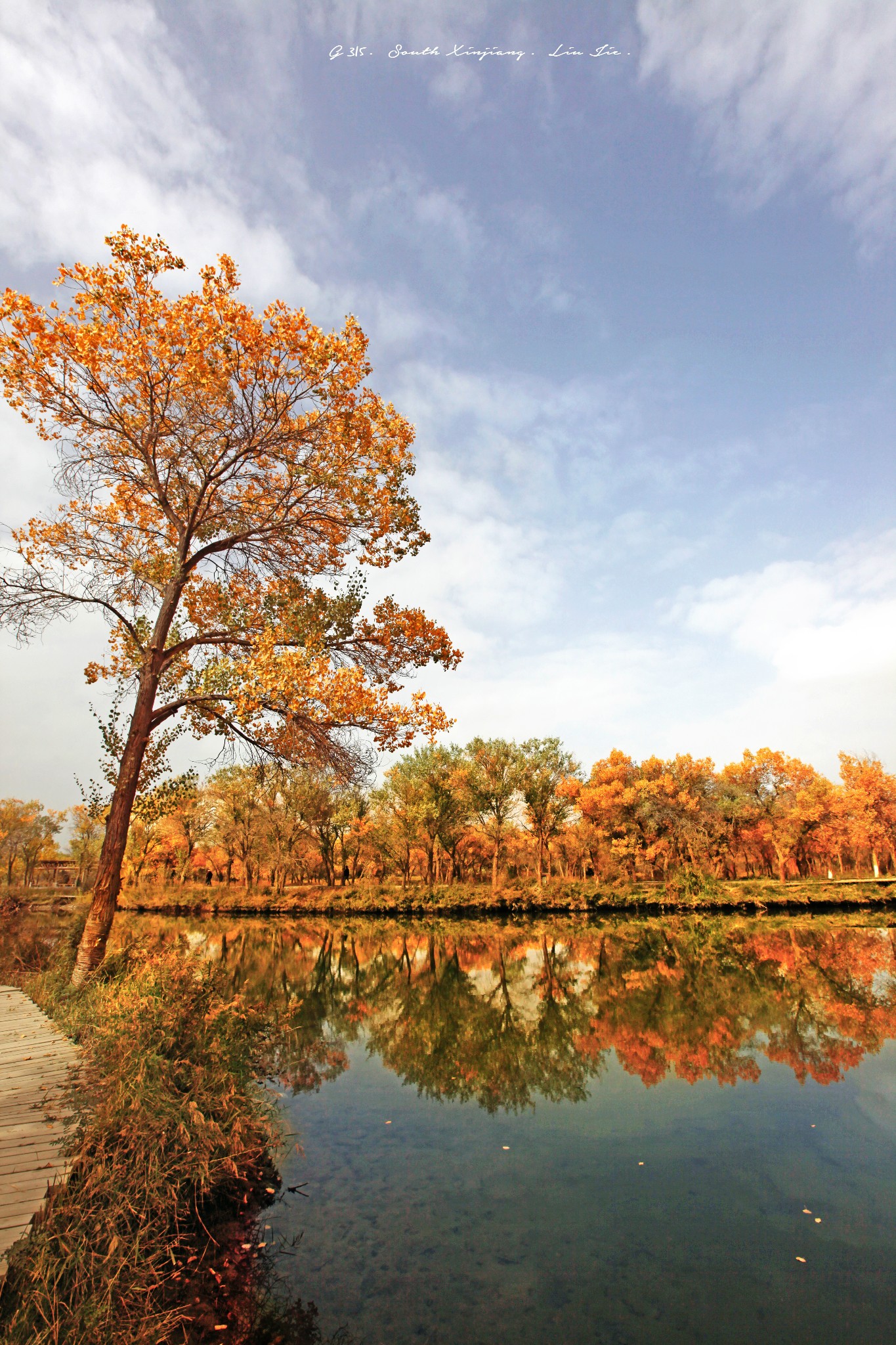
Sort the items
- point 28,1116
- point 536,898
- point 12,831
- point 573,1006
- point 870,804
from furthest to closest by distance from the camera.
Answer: point 12,831
point 870,804
point 536,898
point 573,1006
point 28,1116

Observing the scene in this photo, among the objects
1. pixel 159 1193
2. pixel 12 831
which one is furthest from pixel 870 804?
pixel 12 831

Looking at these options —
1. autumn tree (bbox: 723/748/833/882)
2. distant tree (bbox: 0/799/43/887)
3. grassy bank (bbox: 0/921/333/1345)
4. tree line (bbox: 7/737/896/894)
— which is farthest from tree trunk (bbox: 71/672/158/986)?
distant tree (bbox: 0/799/43/887)

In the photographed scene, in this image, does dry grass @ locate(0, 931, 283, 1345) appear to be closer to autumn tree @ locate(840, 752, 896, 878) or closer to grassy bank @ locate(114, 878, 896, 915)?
grassy bank @ locate(114, 878, 896, 915)

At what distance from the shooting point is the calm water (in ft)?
16.5

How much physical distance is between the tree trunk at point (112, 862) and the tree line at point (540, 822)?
2860 centimetres

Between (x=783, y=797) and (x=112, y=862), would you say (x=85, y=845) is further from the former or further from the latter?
(x=783, y=797)

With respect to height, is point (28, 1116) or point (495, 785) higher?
point (495, 785)

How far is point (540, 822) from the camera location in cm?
4469

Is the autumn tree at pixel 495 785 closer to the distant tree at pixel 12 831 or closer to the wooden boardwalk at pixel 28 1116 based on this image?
the wooden boardwalk at pixel 28 1116

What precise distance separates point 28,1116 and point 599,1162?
20.8 ft

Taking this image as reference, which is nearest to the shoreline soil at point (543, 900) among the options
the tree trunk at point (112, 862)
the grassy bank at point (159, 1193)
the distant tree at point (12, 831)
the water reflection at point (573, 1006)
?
the water reflection at point (573, 1006)

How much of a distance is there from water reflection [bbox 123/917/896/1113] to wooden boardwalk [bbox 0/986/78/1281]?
8.12 ft

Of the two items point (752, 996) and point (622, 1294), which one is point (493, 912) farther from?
point (622, 1294)

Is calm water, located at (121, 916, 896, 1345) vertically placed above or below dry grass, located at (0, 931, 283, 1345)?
below
